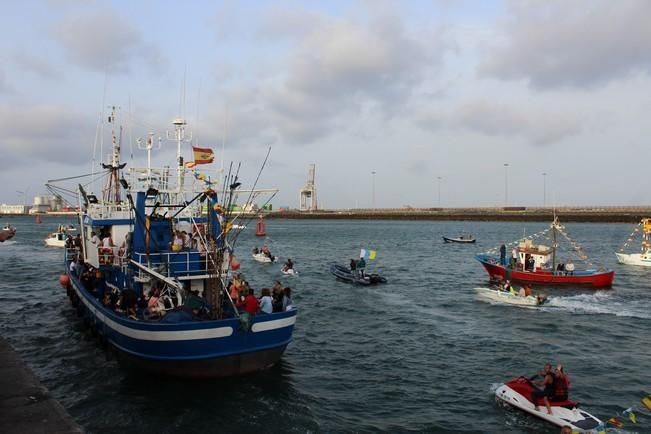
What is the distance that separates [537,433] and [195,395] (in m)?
10.1

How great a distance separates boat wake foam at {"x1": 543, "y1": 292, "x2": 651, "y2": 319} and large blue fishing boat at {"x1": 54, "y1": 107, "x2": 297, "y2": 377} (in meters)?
21.2

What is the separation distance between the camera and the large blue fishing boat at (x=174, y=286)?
16.4 metres

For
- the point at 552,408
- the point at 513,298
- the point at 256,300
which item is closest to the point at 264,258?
the point at 513,298

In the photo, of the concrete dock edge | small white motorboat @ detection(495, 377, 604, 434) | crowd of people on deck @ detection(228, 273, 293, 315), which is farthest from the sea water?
the concrete dock edge

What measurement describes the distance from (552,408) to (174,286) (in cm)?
1272

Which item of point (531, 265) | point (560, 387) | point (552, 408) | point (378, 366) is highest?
point (531, 265)

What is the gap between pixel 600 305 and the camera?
107ft

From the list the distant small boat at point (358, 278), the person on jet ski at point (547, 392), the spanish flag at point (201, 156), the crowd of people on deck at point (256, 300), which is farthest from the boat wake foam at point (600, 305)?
the spanish flag at point (201, 156)

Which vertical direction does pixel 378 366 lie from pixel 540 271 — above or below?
below

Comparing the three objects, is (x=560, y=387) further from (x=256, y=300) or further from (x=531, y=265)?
(x=531, y=265)

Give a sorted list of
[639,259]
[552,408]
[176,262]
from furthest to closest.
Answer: [639,259]
[176,262]
[552,408]

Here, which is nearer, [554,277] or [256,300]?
[256,300]

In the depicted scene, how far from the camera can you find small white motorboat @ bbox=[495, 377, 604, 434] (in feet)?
45.8

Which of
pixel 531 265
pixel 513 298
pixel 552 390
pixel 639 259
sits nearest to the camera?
pixel 552 390
